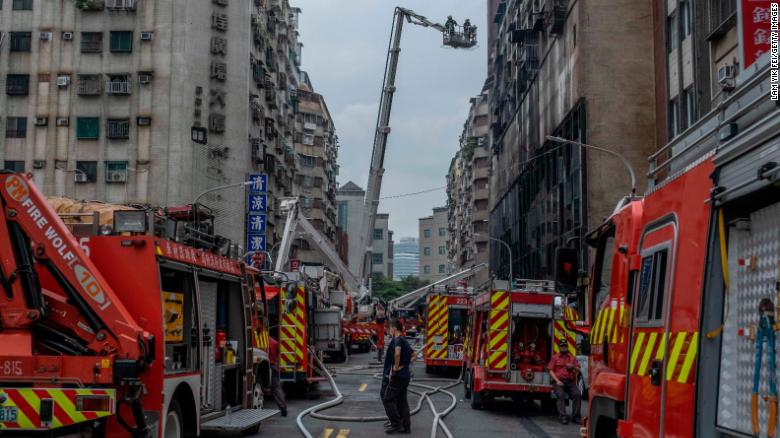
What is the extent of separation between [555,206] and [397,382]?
3540cm

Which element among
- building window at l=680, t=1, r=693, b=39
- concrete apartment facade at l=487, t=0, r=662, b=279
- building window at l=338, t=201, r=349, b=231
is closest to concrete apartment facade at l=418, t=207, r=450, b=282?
building window at l=338, t=201, r=349, b=231

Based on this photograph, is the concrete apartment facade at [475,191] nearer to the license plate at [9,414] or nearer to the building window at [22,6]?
the building window at [22,6]

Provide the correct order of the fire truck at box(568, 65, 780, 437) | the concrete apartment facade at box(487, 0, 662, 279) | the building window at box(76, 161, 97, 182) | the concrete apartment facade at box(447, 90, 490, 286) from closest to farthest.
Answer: the fire truck at box(568, 65, 780, 437) → the concrete apartment facade at box(487, 0, 662, 279) → the building window at box(76, 161, 97, 182) → the concrete apartment facade at box(447, 90, 490, 286)

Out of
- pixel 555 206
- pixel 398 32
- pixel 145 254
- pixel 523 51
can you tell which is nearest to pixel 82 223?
pixel 145 254

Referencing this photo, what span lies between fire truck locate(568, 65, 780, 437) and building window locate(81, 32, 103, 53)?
45.8m

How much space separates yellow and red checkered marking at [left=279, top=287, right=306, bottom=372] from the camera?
20.9m

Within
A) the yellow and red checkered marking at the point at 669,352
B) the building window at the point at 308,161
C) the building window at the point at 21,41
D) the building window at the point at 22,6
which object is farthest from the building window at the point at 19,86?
the yellow and red checkered marking at the point at 669,352

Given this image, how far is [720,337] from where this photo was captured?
16.7ft

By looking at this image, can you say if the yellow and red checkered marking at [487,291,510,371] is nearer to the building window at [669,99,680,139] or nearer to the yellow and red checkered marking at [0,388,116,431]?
the yellow and red checkered marking at [0,388,116,431]

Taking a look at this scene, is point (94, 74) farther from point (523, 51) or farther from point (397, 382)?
point (397, 382)

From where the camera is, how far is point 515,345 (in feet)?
65.9

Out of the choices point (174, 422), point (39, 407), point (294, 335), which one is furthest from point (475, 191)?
point (39, 407)

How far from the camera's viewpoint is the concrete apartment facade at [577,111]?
42.2 m

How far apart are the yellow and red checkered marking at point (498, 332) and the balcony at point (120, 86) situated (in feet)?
111
